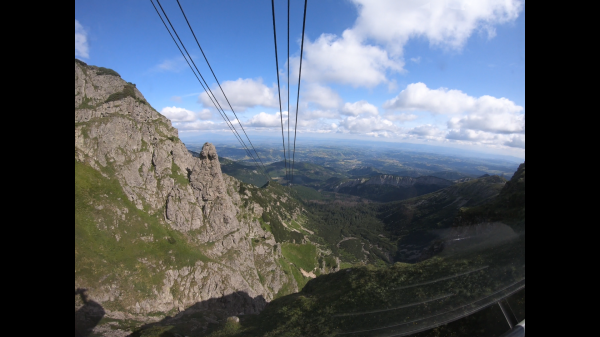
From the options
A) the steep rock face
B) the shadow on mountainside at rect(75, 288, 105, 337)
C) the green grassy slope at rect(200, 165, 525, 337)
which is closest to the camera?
the green grassy slope at rect(200, 165, 525, 337)

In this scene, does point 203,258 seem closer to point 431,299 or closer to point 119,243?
point 119,243

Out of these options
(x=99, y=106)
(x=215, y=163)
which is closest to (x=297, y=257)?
(x=215, y=163)

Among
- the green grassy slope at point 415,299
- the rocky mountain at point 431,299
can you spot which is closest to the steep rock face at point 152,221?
the rocky mountain at point 431,299

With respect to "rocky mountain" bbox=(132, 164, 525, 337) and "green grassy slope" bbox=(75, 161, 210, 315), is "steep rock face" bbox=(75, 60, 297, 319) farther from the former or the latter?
"rocky mountain" bbox=(132, 164, 525, 337)

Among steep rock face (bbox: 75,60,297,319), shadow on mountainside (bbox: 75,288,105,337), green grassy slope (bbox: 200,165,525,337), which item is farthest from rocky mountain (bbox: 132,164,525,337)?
steep rock face (bbox: 75,60,297,319)

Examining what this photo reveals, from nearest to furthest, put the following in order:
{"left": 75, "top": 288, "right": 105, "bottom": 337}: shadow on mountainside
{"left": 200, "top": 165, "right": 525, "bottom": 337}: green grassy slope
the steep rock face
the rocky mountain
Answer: the rocky mountain, {"left": 200, "top": 165, "right": 525, "bottom": 337}: green grassy slope, {"left": 75, "top": 288, "right": 105, "bottom": 337}: shadow on mountainside, the steep rock face
